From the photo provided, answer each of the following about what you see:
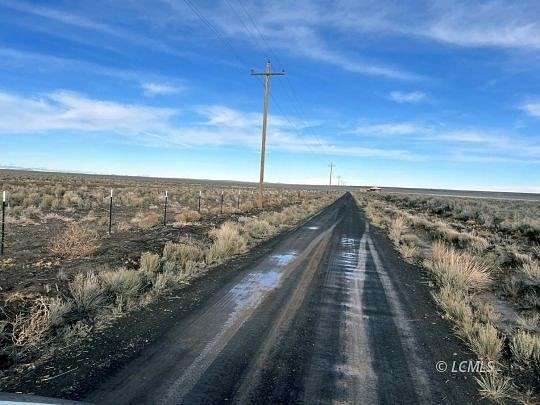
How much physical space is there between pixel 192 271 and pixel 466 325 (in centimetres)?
625

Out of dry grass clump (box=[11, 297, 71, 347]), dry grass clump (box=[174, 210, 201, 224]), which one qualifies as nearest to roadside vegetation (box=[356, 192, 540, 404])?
dry grass clump (box=[11, 297, 71, 347])

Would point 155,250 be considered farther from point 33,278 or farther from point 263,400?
point 263,400

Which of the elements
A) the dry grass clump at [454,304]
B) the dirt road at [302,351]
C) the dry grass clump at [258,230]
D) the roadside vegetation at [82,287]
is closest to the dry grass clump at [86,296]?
the roadside vegetation at [82,287]

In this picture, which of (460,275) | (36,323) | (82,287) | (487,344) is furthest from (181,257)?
(487,344)

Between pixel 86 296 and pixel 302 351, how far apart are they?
390 centimetres

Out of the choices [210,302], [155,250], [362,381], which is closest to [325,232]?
[155,250]

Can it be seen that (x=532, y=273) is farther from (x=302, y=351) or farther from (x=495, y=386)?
(x=302, y=351)

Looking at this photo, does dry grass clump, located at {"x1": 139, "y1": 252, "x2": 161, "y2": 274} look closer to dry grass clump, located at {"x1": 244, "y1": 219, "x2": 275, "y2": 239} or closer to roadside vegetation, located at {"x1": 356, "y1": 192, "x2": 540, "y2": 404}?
roadside vegetation, located at {"x1": 356, "y1": 192, "x2": 540, "y2": 404}

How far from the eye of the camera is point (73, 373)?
4.68 m

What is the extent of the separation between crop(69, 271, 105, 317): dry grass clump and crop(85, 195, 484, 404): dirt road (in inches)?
63.7

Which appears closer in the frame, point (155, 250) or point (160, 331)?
point (160, 331)

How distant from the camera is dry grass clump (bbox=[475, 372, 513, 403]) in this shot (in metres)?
4.58

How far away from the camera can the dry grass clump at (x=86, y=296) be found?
6879mm

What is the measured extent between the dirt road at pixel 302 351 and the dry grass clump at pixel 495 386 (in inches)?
5.8
